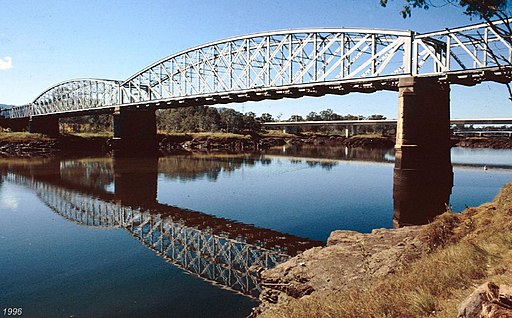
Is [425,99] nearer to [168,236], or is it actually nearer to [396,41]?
[396,41]

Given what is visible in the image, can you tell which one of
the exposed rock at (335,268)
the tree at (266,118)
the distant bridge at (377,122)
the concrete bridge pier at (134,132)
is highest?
the tree at (266,118)

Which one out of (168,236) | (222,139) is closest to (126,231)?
(168,236)

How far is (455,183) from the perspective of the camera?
124ft

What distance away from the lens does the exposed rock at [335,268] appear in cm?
992

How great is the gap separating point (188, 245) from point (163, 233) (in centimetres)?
281

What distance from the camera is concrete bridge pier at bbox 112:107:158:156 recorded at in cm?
7388

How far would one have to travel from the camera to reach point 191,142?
10625 cm

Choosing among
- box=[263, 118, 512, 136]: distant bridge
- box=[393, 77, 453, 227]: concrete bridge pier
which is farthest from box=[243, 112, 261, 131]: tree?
box=[393, 77, 453, 227]: concrete bridge pier

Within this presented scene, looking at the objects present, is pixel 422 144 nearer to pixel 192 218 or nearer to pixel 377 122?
pixel 192 218

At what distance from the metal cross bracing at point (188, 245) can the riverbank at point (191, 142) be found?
57846mm

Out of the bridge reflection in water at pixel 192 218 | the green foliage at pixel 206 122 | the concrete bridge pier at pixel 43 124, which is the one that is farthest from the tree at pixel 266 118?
the bridge reflection in water at pixel 192 218

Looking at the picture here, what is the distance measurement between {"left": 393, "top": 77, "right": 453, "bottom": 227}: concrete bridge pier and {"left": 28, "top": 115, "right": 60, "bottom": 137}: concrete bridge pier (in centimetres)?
11407

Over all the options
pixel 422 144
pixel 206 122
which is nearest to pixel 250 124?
pixel 206 122

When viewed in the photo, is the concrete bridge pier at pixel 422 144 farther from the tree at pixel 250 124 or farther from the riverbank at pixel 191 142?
the tree at pixel 250 124
